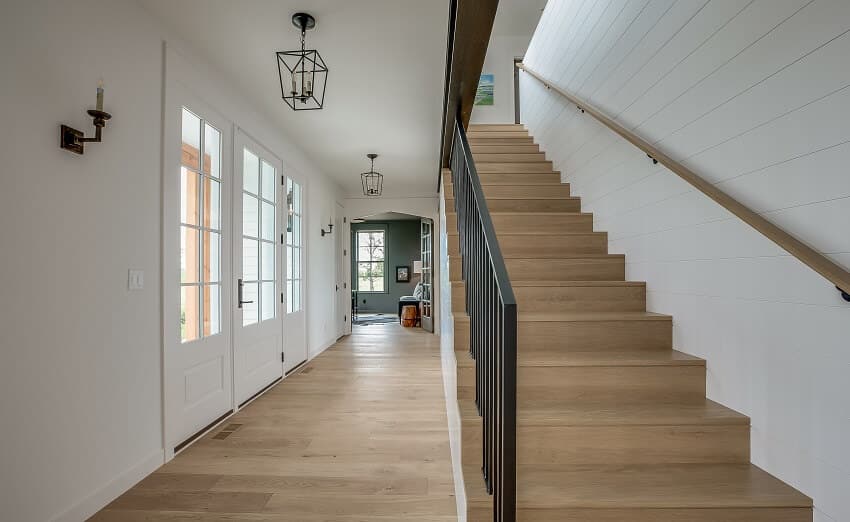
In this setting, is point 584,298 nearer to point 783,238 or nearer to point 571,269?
point 571,269

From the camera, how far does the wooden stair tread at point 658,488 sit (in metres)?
1.46

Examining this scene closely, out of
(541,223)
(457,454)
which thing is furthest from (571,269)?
(457,454)

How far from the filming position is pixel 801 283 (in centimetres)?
149

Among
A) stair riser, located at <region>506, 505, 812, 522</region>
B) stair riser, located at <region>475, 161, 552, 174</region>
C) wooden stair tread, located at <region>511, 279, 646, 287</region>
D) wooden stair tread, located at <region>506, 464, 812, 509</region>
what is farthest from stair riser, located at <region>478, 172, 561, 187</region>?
stair riser, located at <region>506, 505, 812, 522</region>

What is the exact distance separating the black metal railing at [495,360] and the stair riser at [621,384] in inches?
15.4

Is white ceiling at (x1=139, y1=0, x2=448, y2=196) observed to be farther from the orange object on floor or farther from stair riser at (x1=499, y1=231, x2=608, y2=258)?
the orange object on floor

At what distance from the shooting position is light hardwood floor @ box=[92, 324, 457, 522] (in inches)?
84.5

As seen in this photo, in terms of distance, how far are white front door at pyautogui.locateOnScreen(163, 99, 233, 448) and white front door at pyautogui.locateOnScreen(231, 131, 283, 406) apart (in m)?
0.18

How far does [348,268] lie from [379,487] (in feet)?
20.6

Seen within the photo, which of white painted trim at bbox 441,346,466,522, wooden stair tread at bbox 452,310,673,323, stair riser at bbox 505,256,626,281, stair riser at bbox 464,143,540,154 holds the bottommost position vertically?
white painted trim at bbox 441,346,466,522

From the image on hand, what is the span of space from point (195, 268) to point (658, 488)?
9.67 feet

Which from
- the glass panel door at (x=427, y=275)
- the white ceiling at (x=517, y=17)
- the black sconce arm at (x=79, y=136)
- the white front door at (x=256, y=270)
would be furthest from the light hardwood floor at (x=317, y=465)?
the white ceiling at (x=517, y=17)

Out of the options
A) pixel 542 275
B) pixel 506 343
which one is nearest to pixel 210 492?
pixel 506 343

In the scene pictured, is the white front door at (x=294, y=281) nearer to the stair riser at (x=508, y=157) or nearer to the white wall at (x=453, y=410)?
the white wall at (x=453, y=410)
